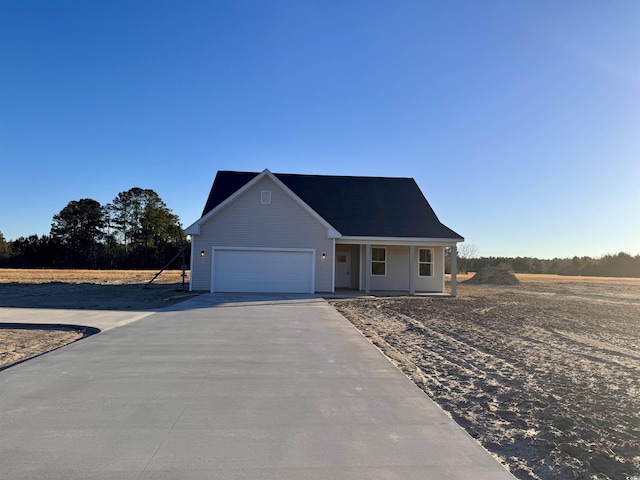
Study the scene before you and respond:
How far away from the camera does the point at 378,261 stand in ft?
71.3

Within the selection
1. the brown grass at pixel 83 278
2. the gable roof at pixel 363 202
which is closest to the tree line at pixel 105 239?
the brown grass at pixel 83 278

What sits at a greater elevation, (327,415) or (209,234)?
(209,234)

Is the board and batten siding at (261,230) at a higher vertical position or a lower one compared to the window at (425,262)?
higher

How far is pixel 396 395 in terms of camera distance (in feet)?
15.9

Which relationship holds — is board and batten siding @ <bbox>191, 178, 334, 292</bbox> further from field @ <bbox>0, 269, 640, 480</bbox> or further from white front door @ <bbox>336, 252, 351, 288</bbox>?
field @ <bbox>0, 269, 640, 480</bbox>

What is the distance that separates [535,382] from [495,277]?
3175cm

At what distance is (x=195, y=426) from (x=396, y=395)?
2.26 m

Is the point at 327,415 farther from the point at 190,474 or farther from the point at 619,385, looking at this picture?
the point at 619,385

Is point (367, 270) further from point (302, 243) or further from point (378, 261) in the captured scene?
point (302, 243)

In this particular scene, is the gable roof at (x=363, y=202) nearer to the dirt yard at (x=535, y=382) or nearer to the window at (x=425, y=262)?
the window at (x=425, y=262)

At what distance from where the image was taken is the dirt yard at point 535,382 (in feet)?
11.7

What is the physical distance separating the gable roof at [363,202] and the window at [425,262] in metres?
1.58

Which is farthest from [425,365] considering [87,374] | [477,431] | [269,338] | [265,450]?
[87,374]

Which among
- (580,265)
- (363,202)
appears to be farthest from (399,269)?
(580,265)
